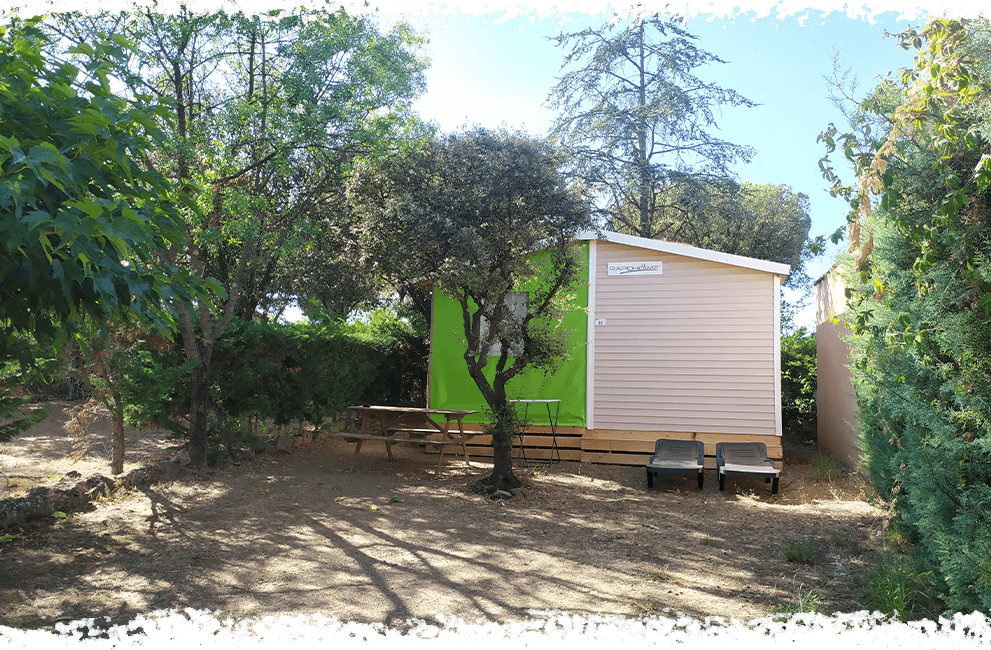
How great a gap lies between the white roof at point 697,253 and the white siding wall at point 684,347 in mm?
136

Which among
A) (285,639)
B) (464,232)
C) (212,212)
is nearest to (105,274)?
(285,639)

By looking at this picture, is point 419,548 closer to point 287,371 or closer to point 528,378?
point 287,371

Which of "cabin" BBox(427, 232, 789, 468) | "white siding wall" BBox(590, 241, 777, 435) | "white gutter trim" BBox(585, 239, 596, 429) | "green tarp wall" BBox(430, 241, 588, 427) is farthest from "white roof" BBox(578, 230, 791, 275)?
"green tarp wall" BBox(430, 241, 588, 427)

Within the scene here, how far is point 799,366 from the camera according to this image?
40.9 ft

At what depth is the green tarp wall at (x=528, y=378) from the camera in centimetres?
1012

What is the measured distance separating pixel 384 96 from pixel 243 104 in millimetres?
1927

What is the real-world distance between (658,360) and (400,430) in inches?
159

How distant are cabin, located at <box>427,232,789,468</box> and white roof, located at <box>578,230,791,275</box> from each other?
0.02 meters

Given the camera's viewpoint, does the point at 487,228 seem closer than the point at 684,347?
Yes

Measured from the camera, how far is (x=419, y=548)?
16.7ft

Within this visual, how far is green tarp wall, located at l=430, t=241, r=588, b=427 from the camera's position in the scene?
10.1 m

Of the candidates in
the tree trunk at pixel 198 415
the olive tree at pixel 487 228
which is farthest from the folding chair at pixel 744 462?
the tree trunk at pixel 198 415

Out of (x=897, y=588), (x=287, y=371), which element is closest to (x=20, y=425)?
(x=287, y=371)

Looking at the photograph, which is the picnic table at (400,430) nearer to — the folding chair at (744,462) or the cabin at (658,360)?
the cabin at (658,360)
